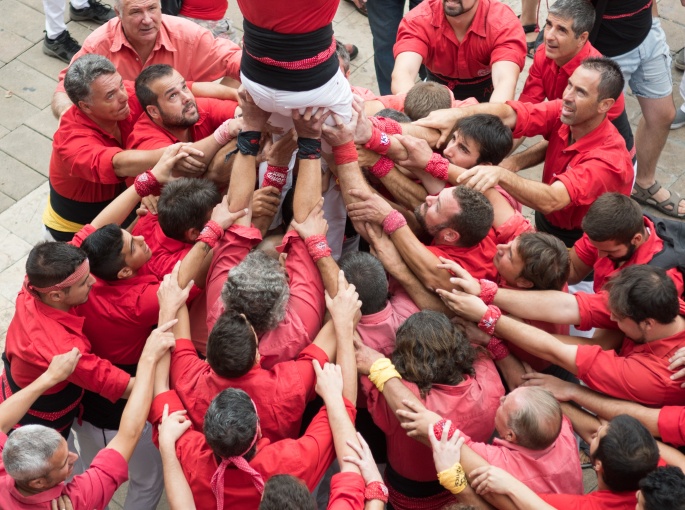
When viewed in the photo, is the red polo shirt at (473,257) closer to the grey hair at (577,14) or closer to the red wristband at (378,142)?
the red wristband at (378,142)

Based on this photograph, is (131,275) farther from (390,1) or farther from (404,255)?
(390,1)

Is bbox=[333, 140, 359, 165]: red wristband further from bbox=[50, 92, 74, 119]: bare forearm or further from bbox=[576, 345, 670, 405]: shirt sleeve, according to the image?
bbox=[50, 92, 74, 119]: bare forearm

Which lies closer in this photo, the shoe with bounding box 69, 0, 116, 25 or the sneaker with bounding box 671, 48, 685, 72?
the sneaker with bounding box 671, 48, 685, 72

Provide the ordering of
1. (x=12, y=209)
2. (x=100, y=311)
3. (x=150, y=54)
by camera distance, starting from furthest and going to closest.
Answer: (x=12, y=209) < (x=150, y=54) < (x=100, y=311)

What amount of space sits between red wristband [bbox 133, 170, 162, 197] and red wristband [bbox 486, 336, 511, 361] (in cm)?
189

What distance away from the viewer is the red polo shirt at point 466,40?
17.9 ft

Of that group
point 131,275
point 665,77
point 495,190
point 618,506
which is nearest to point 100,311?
point 131,275

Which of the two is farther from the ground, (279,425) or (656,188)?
(279,425)

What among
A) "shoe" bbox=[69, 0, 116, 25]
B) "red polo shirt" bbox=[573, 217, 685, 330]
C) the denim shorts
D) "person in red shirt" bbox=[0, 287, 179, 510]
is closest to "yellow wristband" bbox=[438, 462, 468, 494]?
"red polo shirt" bbox=[573, 217, 685, 330]

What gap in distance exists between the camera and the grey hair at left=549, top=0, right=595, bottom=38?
506 cm

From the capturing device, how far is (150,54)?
527 cm

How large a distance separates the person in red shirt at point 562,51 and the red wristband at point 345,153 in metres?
1.33

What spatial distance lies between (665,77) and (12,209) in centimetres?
513

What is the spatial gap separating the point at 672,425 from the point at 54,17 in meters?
6.29
